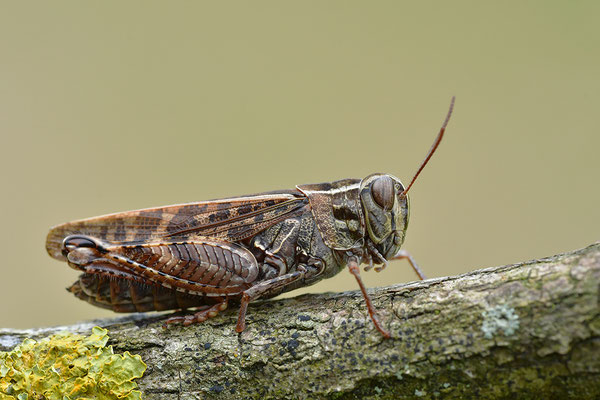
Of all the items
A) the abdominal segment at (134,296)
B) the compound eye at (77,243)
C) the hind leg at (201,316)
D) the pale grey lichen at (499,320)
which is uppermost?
the compound eye at (77,243)

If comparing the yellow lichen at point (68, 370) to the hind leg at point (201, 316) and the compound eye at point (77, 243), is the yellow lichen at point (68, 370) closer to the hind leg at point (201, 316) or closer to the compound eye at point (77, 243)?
the hind leg at point (201, 316)

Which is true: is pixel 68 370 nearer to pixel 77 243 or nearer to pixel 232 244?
pixel 77 243

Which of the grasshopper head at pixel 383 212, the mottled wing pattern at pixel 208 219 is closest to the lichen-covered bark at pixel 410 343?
the grasshopper head at pixel 383 212

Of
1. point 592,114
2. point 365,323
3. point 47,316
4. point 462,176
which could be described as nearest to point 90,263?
point 365,323

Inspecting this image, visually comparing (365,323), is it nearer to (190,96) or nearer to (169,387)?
(169,387)

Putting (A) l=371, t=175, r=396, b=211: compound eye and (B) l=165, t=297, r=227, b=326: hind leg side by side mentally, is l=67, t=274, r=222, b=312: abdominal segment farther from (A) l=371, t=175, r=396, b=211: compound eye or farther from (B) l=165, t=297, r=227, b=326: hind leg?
(A) l=371, t=175, r=396, b=211: compound eye

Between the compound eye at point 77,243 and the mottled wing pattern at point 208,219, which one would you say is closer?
the compound eye at point 77,243

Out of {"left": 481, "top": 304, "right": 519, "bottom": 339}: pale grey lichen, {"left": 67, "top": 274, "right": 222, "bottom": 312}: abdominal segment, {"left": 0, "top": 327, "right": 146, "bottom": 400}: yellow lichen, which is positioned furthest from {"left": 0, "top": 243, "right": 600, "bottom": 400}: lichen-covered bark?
{"left": 67, "top": 274, "right": 222, "bottom": 312}: abdominal segment
